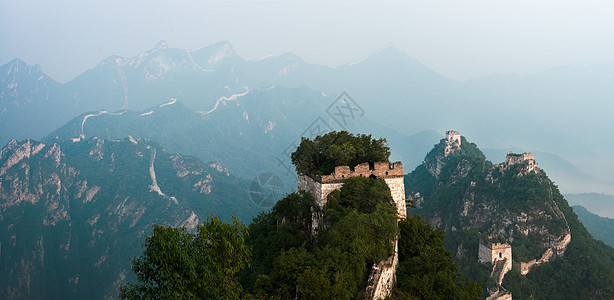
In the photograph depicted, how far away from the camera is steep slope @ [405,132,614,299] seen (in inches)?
2532

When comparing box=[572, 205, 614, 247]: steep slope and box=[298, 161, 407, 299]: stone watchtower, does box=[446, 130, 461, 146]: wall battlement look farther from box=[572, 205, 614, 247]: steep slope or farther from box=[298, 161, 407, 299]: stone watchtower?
box=[298, 161, 407, 299]: stone watchtower

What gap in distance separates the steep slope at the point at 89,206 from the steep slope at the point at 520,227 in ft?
172

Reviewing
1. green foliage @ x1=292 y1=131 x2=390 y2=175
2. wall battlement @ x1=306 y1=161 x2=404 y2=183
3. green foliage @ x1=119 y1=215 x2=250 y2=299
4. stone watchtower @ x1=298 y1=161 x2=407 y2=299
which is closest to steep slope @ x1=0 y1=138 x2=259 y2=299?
green foliage @ x1=292 y1=131 x2=390 y2=175

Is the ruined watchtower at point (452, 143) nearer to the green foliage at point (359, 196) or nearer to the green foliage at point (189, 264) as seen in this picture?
the green foliage at point (359, 196)

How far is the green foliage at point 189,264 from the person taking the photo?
1359 cm

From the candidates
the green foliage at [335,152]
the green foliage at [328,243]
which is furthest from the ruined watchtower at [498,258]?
the green foliage at [328,243]

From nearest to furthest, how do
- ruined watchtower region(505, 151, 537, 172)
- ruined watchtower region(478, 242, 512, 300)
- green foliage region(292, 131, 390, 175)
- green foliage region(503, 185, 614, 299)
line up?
green foliage region(292, 131, 390, 175), green foliage region(503, 185, 614, 299), ruined watchtower region(478, 242, 512, 300), ruined watchtower region(505, 151, 537, 172)

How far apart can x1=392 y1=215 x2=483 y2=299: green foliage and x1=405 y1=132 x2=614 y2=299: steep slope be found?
44.7 m

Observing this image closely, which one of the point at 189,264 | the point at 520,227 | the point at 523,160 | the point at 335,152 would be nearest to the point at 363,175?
the point at 335,152

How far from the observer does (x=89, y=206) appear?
4523 inches

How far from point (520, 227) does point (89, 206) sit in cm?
10403

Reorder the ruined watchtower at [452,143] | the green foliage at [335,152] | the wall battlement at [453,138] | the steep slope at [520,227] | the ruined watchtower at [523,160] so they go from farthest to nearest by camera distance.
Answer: the wall battlement at [453,138], the ruined watchtower at [452,143], the ruined watchtower at [523,160], the steep slope at [520,227], the green foliage at [335,152]

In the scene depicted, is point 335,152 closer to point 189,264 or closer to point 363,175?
point 363,175

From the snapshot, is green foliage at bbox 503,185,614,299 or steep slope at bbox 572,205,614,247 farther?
steep slope at bbox 572,205,614,247
